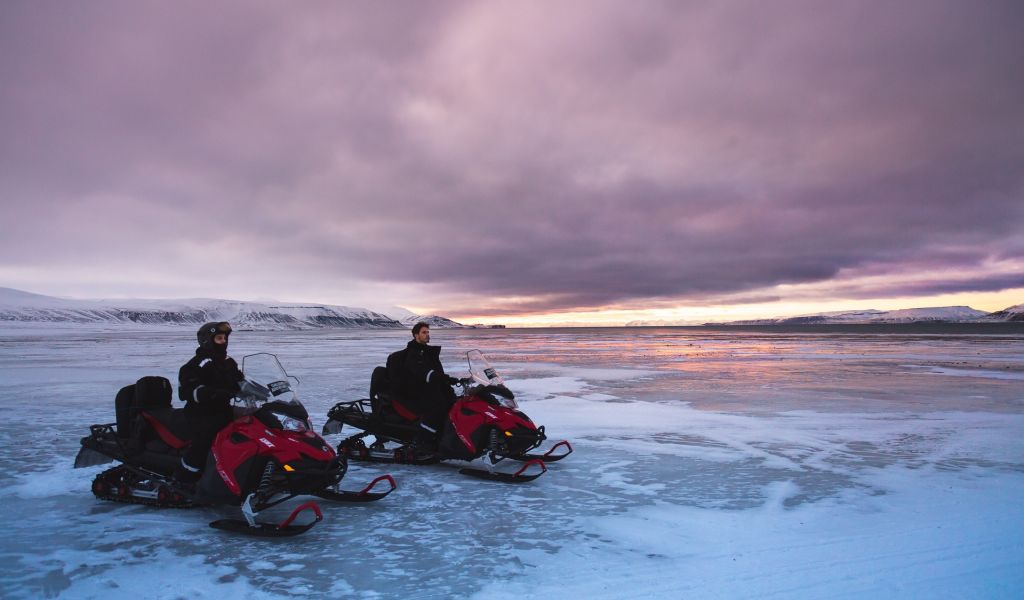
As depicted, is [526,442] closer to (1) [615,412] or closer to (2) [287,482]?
(2) [287,482]

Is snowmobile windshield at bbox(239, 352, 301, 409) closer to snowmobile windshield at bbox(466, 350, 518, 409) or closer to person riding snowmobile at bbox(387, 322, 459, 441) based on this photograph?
person riding snowmobile at bbox(387, 322, 459, 441)

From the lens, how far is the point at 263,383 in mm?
4477

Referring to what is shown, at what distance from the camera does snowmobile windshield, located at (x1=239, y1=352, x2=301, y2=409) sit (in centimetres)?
418

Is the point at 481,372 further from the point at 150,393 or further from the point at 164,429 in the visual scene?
the point at 150,393

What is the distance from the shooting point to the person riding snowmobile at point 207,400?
4.20 m

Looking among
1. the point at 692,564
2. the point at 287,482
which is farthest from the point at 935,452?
the point at 287,482

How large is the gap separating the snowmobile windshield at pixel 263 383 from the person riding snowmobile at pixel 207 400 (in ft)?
0.44

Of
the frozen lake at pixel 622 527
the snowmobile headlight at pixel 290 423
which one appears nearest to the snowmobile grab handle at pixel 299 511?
the frozen lake at pixel 622 527

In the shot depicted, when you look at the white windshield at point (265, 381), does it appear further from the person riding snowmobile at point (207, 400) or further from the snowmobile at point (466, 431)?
the snowmobile at point (466, 431)

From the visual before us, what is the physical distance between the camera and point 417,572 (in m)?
3.31

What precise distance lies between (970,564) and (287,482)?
4.58m

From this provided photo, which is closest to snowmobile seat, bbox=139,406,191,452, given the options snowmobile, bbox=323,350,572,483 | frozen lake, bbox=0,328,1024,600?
frozen lake, bbox=0,328,1024,600

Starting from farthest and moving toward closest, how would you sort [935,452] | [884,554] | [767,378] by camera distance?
[767,378]
[935,452]
[884,554]

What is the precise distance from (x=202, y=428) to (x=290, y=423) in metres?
0.72
